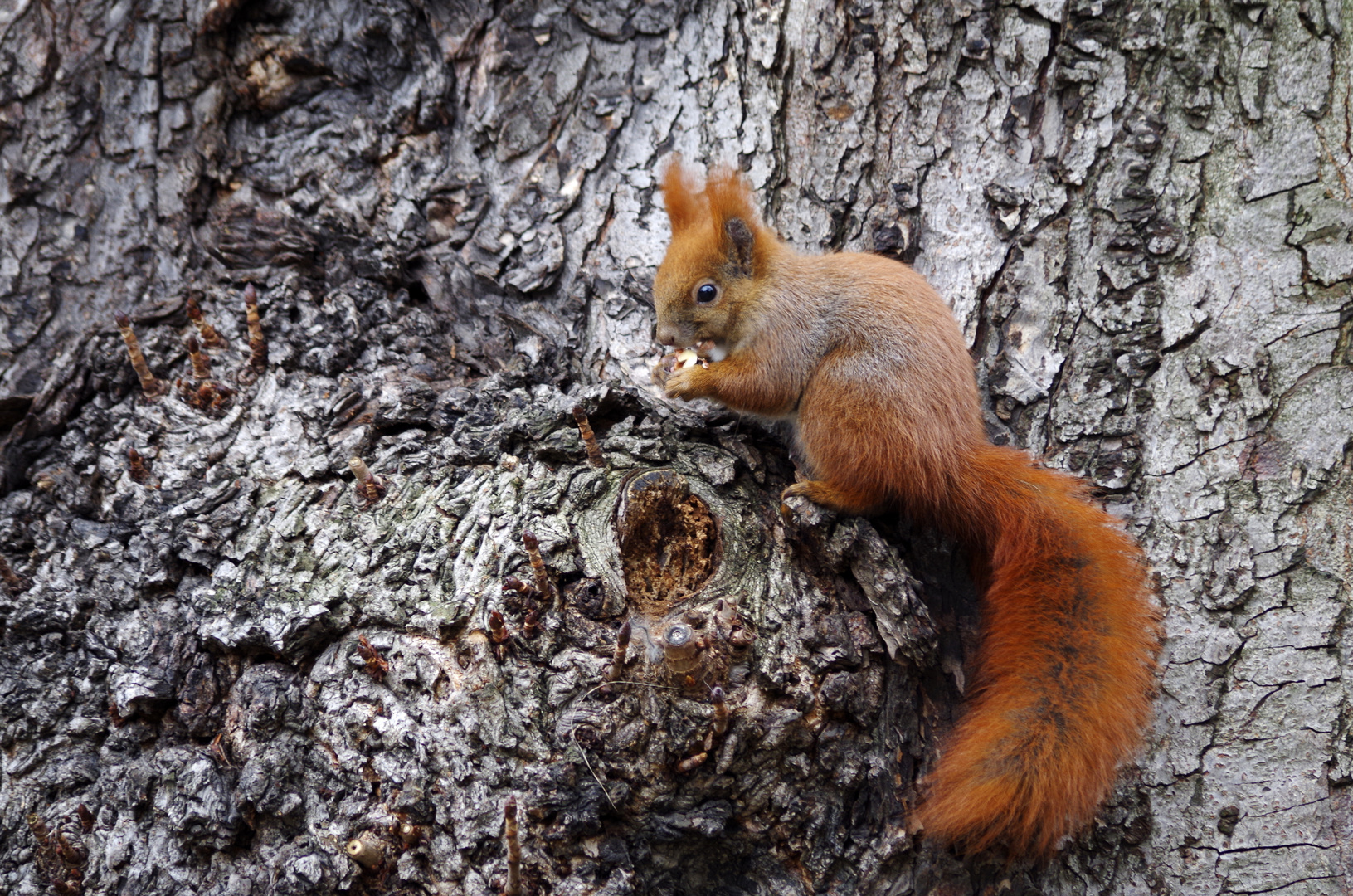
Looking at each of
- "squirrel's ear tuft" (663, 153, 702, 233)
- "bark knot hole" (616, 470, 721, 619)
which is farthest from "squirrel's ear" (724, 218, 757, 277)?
"bark knot hole" (616, 470, 721, 619)

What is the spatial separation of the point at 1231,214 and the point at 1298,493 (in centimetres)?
56

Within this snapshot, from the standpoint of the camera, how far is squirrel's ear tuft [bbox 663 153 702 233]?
2.16 meters

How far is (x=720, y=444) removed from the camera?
74.9 inches

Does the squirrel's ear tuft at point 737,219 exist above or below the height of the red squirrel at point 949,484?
above

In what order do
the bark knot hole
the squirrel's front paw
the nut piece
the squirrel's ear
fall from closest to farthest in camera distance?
the nut piece
the bark knot hole
the squirrel's front paw
the squirrel's ear

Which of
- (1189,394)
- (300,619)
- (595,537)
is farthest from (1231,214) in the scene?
(300,619)

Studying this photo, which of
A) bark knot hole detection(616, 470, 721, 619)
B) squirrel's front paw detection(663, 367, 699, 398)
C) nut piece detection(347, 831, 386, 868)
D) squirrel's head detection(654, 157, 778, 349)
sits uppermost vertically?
squirrel's head detection(654, 157, 778, 349)

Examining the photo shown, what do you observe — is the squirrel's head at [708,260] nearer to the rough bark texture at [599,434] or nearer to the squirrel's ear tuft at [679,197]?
the squirrel's ear tuft at [679,197]

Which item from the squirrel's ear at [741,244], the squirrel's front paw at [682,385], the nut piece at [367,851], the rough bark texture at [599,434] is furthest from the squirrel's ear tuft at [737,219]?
the nut piece at [367,851]

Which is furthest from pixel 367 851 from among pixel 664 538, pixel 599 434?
pixel 599 434

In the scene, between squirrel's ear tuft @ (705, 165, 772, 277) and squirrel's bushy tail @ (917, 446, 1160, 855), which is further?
squirrel's ear tuft @ (705, 165, 772, 277)

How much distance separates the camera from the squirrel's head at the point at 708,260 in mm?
2131

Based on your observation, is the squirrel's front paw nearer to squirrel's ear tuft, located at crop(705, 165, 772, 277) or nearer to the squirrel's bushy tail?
squirrel's ear tuft, located at crop(705, 165, 772, 277)

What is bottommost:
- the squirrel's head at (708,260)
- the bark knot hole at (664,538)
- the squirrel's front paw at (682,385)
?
the bark knot hole at (664,538)
